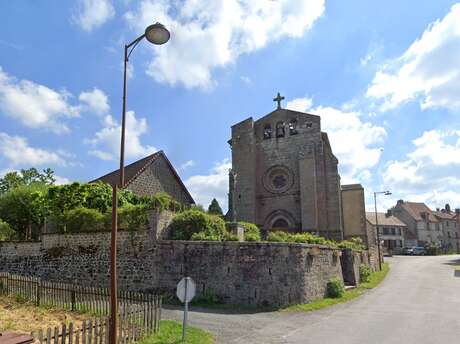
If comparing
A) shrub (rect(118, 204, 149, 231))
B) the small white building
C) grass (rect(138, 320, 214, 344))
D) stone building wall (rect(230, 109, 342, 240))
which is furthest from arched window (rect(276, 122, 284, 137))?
the small white building

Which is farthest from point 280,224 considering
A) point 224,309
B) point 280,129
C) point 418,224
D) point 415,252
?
point 418,224

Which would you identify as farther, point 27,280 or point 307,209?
point 307,209

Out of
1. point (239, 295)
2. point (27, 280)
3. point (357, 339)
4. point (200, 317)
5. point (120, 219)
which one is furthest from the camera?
point (120, 219)

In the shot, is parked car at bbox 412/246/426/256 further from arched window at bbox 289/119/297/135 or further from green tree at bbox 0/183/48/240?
green tree at bbox 0/183/48/240

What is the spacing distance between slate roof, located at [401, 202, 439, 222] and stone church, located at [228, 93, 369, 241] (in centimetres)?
3752

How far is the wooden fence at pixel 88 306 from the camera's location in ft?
23.8

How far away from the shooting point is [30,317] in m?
10.7

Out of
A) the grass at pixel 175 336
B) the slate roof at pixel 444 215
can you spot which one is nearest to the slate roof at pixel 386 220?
the slate roof at pixel 444 215

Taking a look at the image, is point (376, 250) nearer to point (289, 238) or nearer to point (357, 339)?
point (289, 238)

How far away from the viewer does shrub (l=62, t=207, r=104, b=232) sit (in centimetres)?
1773

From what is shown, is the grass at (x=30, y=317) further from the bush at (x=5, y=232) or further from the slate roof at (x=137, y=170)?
the bush at (x=5, y=232)

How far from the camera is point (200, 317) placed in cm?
1198

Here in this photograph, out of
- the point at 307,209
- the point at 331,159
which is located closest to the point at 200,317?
the point at 307,209

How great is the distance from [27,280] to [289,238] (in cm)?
1088
